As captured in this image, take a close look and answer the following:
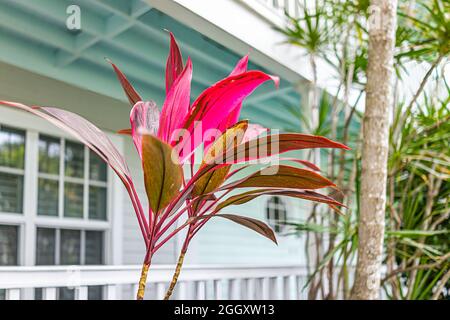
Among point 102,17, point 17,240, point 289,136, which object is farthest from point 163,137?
point 17,240

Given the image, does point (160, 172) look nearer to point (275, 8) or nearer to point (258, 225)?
point (258, 225)

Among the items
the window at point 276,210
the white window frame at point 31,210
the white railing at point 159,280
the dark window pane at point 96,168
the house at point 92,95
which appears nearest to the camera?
the white railing at point 159,280

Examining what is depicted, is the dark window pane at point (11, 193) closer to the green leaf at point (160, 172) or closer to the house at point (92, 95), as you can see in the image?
the house at point (92, 95)

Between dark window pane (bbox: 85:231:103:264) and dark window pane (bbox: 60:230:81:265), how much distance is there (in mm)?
89

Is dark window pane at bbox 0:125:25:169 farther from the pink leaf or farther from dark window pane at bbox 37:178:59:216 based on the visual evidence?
the pink leaf

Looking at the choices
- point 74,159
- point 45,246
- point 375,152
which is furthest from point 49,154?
point 375,152

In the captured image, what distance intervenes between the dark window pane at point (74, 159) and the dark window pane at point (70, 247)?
500 mm

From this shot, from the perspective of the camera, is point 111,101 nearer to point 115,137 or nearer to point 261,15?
point 115,137

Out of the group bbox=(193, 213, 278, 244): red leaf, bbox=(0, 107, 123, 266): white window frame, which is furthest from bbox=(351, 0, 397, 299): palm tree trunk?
bbox=(0, 107, 123, 266): white window frame

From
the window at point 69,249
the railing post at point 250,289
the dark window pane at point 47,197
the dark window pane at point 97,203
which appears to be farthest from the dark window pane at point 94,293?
the railing post at point 250,289

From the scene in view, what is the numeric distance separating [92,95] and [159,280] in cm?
209

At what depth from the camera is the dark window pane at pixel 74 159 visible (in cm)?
469

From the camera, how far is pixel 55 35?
3.72m
